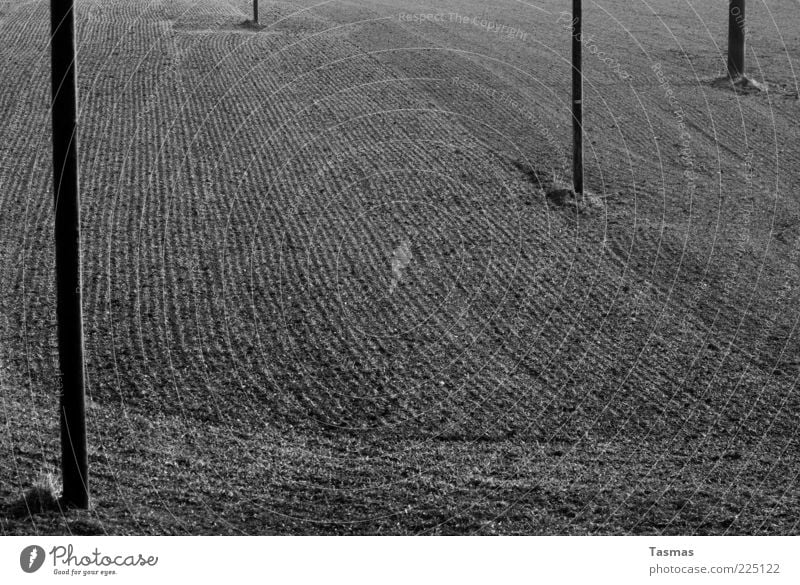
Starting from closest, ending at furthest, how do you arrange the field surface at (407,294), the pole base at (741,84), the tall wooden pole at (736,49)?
1. the field surface at (407,294)
2. the pole base at (741,84)
3. the tall wooden pole at (736,49)

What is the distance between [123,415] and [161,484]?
3.42m

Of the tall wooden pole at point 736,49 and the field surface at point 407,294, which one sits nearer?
the field surface at point 407,294

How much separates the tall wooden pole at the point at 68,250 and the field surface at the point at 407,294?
29.3 inches

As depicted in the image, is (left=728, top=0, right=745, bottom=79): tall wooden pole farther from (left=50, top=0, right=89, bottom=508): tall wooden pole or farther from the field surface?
(left=50, top=0, right=89, bottom=508): tall wooden pole

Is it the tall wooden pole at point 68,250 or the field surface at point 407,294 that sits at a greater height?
the tall wooden pole at point 68,250

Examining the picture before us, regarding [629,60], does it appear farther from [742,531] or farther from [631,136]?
[742,531]

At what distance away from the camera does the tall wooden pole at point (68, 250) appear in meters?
12.8

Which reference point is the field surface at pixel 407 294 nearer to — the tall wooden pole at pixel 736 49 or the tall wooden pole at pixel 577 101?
the tall wooden pole at pixel 577 101
